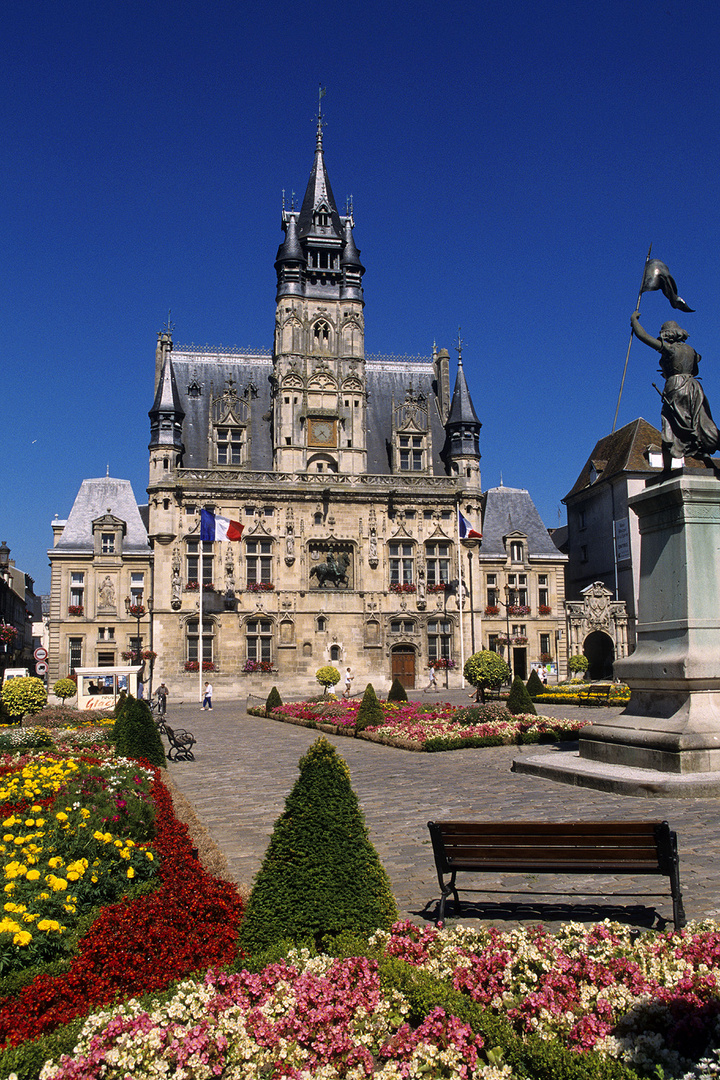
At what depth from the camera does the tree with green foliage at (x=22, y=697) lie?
87.0 ft

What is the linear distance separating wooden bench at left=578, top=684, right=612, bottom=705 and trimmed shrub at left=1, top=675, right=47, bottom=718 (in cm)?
2037

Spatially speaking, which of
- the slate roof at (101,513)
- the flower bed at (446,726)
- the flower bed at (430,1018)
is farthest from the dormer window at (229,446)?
the flower bed at (430,1018)

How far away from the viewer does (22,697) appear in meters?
26.7

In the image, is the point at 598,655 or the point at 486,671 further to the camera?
the point at 598,655

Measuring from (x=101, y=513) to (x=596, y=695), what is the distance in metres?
31.9

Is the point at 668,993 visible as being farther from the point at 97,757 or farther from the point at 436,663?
the point at 436,663

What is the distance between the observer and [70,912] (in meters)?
6.93

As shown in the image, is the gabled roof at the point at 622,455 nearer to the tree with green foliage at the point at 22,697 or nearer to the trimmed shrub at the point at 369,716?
the trimmed shrub at the point at 369,716

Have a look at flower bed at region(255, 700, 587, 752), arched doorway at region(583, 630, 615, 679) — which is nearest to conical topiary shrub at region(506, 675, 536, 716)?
flower bed at region(255, 700, 587, 752)

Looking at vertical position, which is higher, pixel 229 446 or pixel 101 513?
pixel 229 446

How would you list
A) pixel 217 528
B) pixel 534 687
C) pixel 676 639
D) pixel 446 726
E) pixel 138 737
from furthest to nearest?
pixel 217 528, pixel 534 687, pixel 446 726, pixel 138 737, pixel 676 639

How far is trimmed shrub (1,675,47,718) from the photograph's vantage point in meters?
26.5

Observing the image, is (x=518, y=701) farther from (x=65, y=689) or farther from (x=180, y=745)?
(x=65, y=689)

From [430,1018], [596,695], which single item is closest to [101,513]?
[596,695]
